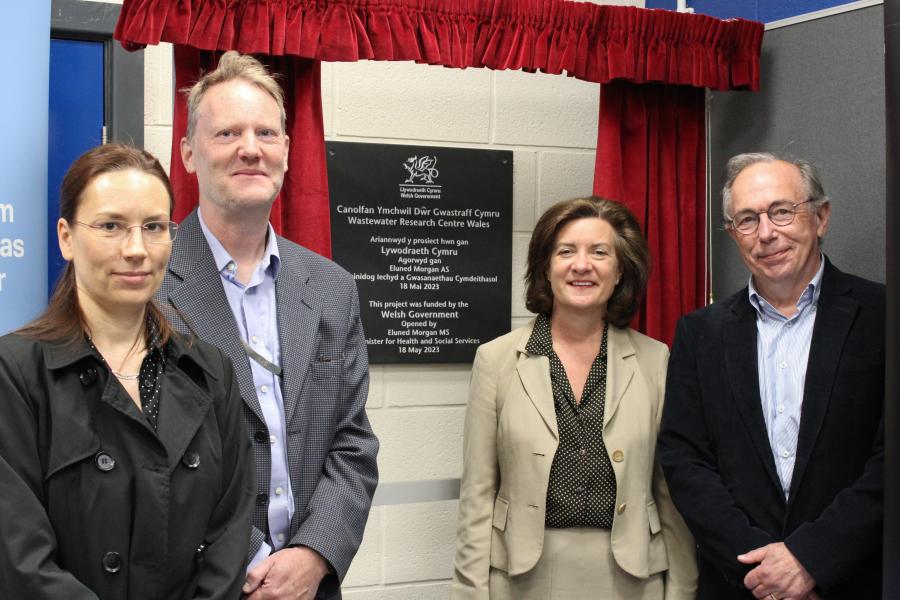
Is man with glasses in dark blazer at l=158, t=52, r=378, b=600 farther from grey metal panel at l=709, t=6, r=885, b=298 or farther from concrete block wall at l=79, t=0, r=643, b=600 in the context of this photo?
grey metal panel at l=709, t=6, r=885, b=298

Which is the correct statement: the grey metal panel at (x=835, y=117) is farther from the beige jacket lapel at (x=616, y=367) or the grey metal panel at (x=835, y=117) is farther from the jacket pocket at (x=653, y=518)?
the jacket pocket at (x=653, y=518)

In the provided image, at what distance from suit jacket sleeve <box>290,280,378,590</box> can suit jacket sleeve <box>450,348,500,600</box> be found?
15.4 inches

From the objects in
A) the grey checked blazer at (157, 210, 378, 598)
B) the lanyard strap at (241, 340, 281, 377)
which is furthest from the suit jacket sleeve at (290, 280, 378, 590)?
the lanyard strap at (241, 340, 281, 377)

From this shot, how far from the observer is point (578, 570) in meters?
2.15

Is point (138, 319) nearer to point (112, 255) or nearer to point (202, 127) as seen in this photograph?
point (112, 255)

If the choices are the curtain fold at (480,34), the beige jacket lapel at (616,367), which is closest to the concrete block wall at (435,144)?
the curtain fold at (480,34)

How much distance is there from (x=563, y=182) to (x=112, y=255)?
1878 mm

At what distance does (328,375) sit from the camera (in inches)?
73.2

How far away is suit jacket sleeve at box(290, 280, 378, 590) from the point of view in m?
1.77

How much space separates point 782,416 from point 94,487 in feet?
4.39

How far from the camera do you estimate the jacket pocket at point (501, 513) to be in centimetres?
221

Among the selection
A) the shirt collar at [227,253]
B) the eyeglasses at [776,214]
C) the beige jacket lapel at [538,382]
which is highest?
the eyeglasses at [776,214]

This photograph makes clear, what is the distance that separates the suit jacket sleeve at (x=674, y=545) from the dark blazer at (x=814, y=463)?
11 centimetres

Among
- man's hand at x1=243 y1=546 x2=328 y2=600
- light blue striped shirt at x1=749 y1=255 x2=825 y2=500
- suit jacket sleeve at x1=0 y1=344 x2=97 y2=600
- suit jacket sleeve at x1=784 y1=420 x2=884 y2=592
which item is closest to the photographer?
suit jacket sleeve at x1=0 y1=344 x2=97 y2=600
